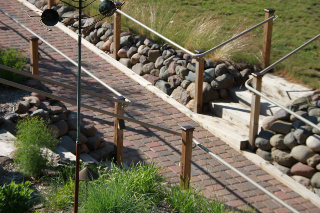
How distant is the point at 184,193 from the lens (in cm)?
557

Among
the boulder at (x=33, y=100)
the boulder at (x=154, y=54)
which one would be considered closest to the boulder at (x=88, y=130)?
the boulder at (x=33, y=100)

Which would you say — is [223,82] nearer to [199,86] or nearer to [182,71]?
[199,86]

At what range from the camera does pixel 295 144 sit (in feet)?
26.5

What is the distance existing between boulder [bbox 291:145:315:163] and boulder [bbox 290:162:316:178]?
82 mm

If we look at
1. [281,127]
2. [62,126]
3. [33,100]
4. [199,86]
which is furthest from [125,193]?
[199,86]

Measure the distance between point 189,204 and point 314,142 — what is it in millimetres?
3179

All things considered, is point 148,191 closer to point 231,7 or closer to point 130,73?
point 130,73

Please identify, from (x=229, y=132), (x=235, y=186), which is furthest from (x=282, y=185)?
(x=229, y=132)

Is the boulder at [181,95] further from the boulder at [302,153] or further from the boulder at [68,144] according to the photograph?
the boulder at [68,144]

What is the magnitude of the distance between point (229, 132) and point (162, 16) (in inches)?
163

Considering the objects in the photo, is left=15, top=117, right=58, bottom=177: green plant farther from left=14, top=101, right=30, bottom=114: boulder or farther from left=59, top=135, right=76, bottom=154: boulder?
left=14, top=101, right=30, bottom=114: boulder

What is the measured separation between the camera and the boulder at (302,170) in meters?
7.77

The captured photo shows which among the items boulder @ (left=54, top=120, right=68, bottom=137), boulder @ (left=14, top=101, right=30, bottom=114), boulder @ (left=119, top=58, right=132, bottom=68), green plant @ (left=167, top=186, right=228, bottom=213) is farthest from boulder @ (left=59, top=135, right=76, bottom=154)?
boulder @ (left=119, top=58, right=132, bottom=68)

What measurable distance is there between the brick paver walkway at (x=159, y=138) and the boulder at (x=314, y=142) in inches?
28.1
